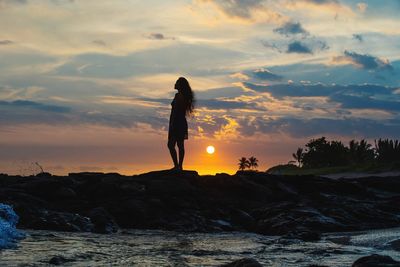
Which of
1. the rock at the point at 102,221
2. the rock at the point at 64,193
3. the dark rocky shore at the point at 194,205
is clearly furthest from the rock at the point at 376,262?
the rock at the point at 64,193

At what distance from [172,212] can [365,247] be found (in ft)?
18.1

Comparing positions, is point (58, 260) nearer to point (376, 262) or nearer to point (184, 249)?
point (184, 249)

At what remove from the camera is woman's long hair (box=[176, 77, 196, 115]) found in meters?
15.6

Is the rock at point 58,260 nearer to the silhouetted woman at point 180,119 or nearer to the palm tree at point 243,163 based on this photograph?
the silhouetted woman at point 180,119

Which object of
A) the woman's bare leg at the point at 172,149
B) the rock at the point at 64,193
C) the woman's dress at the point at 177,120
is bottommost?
the rock at the point at 64,193

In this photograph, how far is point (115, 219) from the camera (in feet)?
43.8

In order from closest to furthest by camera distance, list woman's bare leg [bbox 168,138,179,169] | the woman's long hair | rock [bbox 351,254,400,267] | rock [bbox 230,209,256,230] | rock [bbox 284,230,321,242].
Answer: rock [bbox 351,254,400,267] < rock [bbox 284,230,321,242] < rock [bbox 230,209,256,230] < the woman's long hair < woman's bare leg [bbox 168,138,179,169]

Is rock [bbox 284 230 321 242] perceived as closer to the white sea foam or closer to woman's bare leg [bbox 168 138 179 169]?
the white sea foam

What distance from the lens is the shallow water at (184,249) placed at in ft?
26.2

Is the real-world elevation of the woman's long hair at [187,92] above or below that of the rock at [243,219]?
above

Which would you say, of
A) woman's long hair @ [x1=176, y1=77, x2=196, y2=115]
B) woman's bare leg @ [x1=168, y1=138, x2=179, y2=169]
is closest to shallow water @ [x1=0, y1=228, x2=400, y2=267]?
woman's bare leg @ [x1=168, y1=138, x2=179, y2=169]

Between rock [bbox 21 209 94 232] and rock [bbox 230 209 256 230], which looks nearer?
rock [bbox 21 209 94 232]

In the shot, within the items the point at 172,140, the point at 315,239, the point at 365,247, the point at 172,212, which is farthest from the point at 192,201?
the point at 365,247

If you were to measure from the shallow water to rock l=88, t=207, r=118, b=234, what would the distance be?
0.37 metres
